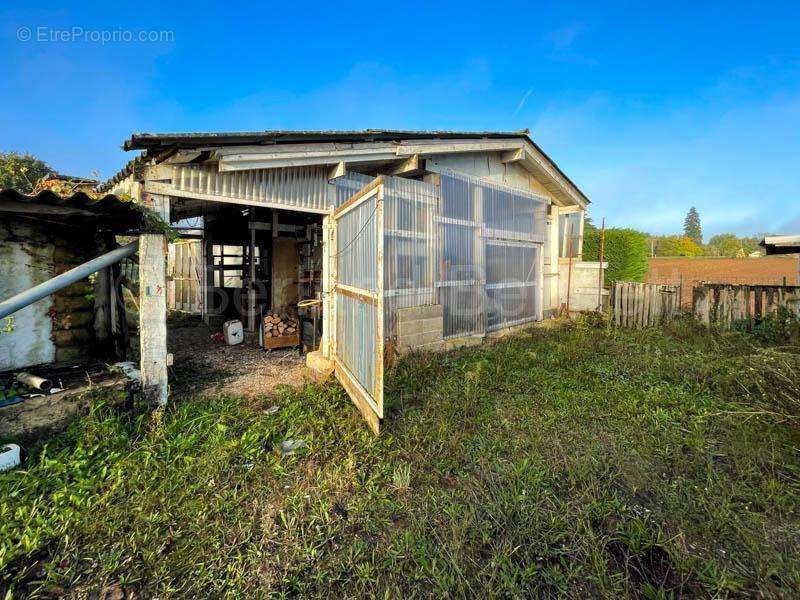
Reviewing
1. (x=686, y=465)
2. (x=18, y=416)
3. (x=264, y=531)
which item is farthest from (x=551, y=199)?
(x=18, y=416)

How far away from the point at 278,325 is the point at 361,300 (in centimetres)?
390

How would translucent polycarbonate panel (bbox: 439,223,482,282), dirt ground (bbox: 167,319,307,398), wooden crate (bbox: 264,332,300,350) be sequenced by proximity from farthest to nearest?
wooden crate (bbox: 264,332,300,350) < translucent polycarbonate panel (bbox: 439,223,482,282) < dirt ground (bbox: 167,319,307,398)

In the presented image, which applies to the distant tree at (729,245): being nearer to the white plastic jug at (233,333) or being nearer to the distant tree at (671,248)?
the distant tree at (671,248)

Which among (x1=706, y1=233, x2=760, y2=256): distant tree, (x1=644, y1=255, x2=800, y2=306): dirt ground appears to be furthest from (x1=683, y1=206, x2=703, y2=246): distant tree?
(x1=644, y1=255, x2=800, y2=306): dirt ground

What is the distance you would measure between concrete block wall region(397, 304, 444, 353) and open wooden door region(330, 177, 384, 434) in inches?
46.8

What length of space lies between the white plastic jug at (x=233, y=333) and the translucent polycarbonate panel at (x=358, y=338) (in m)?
3.52

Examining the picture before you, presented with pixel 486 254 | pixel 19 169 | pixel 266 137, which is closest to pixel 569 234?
pixel 486 254

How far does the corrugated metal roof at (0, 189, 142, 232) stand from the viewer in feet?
9.94

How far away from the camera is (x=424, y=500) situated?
273 centimetres

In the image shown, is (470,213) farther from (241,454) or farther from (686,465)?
(241,454)

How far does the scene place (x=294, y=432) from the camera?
368 cm

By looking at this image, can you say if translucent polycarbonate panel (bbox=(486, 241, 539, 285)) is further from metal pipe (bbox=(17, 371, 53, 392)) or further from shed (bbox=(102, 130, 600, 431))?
metal pipe (bbox=(17, 371, 53, 392))

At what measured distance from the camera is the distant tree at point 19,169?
9.01 meters

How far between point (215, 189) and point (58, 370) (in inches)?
106
